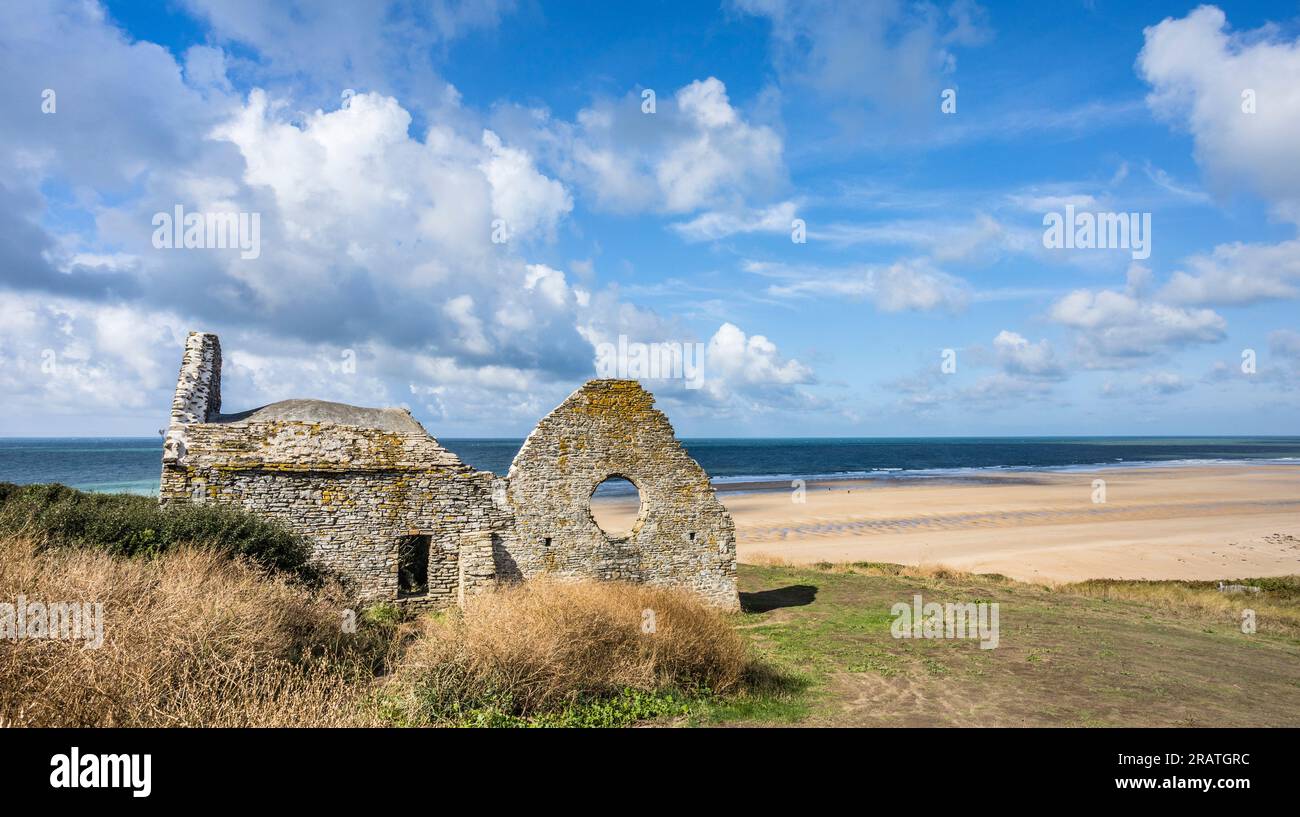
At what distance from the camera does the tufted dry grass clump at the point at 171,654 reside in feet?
17.0

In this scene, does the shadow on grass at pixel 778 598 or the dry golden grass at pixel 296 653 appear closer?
the dry golden grass at pixel 296 653

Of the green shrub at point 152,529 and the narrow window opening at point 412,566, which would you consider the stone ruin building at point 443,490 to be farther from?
the green shrub at point 152,529

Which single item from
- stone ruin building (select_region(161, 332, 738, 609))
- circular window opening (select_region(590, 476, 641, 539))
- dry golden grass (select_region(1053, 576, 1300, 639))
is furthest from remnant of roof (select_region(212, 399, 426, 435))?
dry golden grass (select_region(1053, 576, 1300, 639))

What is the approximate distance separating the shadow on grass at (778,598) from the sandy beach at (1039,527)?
699cm

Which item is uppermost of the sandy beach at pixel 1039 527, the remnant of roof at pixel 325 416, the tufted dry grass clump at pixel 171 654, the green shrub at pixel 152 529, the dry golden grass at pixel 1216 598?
the remnant of roof at pixel 325 416

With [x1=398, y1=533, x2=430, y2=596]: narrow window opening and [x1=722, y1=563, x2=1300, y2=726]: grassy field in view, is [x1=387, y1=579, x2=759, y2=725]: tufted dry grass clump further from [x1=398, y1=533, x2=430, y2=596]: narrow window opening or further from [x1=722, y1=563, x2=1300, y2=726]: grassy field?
[x1=398, y1=533, x2=430, y2=596]: narrow window opening

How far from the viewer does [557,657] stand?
7953mm

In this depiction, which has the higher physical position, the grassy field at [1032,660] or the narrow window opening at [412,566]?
the narrow window opening at [412,566]

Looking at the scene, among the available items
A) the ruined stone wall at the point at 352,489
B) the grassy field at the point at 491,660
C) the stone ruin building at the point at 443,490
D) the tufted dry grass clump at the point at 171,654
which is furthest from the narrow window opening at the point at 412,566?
the tufted dry grass clump at the point at 171,654

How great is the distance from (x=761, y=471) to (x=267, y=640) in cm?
8071

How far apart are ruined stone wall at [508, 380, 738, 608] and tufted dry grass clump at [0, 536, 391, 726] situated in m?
5.64

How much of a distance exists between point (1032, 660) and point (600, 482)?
8843 millimetres

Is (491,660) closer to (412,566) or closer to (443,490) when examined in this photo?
(443,490)
